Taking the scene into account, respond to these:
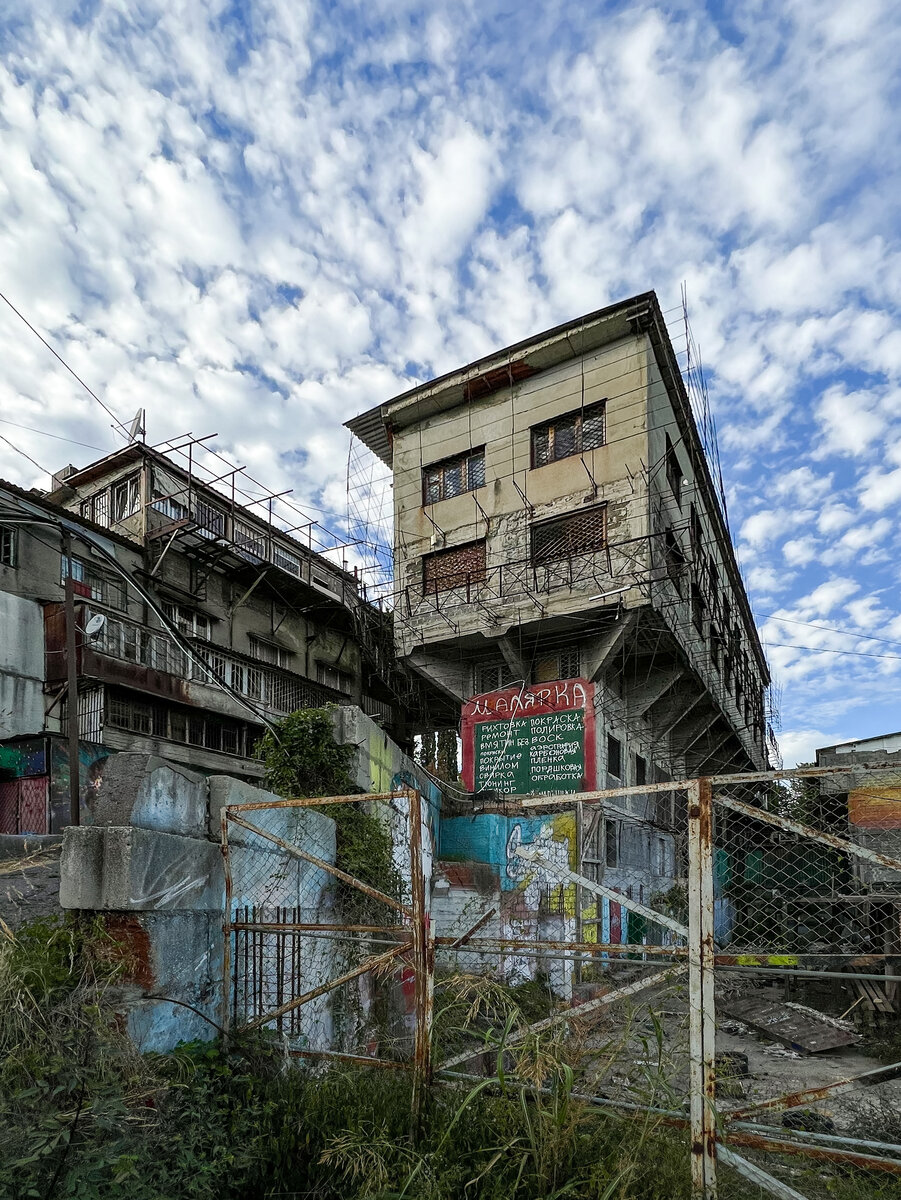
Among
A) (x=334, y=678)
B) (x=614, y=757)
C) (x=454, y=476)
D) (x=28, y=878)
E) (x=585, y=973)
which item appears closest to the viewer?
(x=28, y=878)

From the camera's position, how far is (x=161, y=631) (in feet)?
64.9

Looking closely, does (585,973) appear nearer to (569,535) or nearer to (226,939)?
(569,535)

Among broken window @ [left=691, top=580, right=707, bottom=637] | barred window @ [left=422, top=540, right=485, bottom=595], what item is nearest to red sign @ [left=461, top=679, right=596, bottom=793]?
barred window @ [left=422, top=540, right=485, bottom=595]

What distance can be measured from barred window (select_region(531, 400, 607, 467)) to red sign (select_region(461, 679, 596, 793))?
18.8 ft

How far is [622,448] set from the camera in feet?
59.4

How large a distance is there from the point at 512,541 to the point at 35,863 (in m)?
14.0

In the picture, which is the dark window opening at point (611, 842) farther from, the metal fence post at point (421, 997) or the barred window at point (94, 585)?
the barred window at point (94, 585)

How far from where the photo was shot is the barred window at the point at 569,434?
739 inches

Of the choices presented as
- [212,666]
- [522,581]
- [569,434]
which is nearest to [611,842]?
[522,581]

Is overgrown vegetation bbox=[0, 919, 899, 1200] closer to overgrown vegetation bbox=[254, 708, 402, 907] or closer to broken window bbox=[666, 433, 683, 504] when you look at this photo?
overgrown vegetation bbox=[254, 708, 402, 907]

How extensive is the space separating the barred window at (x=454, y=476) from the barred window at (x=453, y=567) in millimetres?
1564

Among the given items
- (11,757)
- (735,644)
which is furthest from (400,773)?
(735,644)

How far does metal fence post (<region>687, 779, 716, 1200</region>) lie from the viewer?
163 inches

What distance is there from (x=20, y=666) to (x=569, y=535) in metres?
12.7
